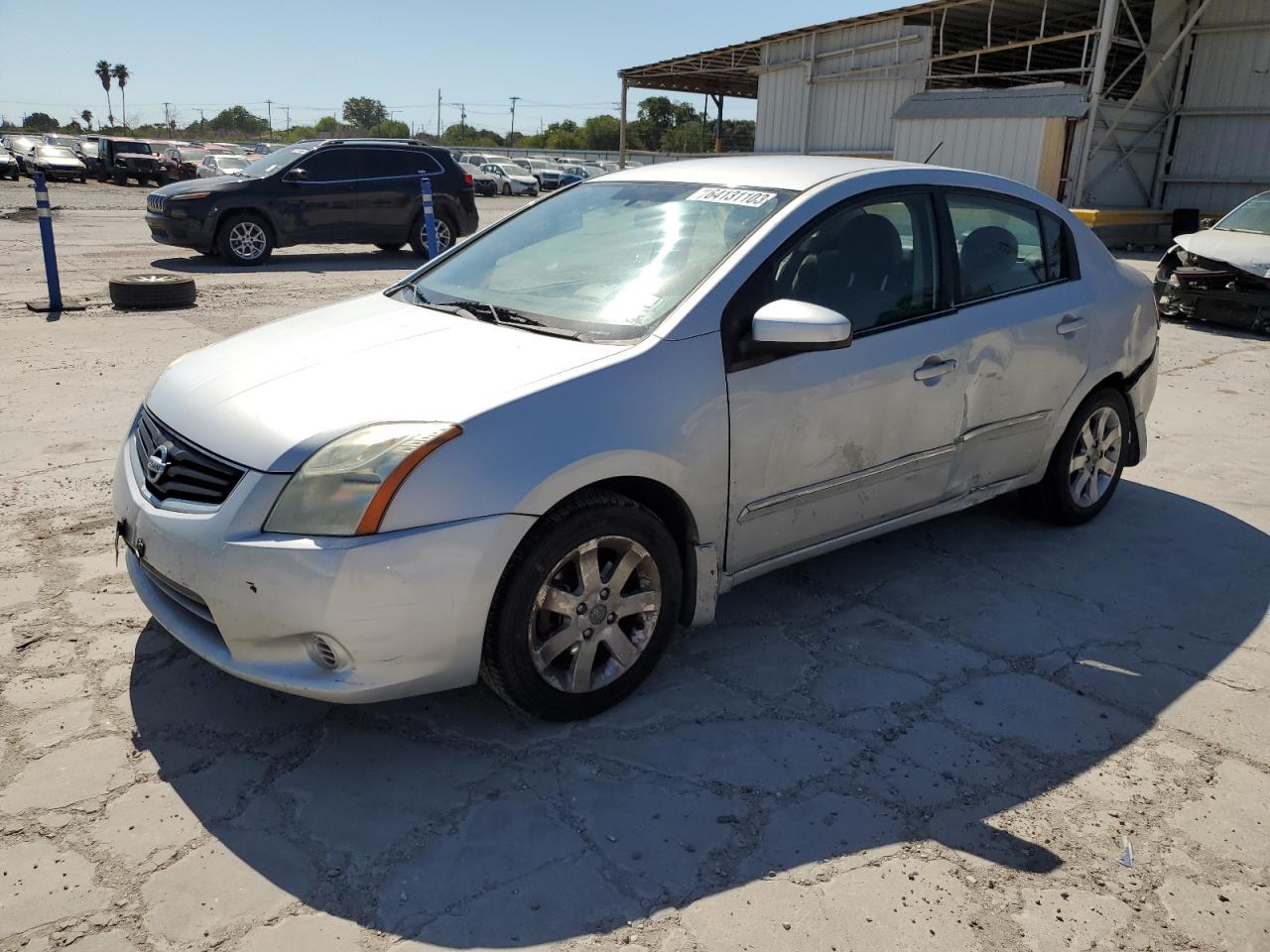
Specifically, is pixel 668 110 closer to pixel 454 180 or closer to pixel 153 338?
pixel 454 180

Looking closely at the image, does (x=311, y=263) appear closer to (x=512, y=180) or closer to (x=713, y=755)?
(x=713, y=755)

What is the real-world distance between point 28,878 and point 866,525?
2845mm

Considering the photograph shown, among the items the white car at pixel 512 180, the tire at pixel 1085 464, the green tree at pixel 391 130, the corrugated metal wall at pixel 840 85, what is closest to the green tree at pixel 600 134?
the green tree at pixel 391 130

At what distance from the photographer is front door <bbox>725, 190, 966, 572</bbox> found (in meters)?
3.29

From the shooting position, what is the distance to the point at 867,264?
369 cm

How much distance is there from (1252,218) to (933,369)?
31.6 feet

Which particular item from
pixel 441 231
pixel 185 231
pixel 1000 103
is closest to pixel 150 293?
pixel 185 231

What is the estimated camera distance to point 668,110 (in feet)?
287

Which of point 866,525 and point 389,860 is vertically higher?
point 866,525

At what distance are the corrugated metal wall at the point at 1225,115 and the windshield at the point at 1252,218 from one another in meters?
11.5

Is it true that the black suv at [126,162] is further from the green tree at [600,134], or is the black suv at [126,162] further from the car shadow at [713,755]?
the green tree at [600,134]

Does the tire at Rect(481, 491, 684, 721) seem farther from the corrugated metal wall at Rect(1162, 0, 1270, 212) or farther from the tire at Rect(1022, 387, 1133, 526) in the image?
the corrugated metal wall at Rect(1162, 0, 1270, 212)

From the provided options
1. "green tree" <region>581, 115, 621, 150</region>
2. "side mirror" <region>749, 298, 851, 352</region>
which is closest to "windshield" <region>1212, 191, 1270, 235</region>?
"side mirror" <region>749, 298, 851, 352</region>

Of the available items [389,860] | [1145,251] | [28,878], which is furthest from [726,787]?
[1145,251]
